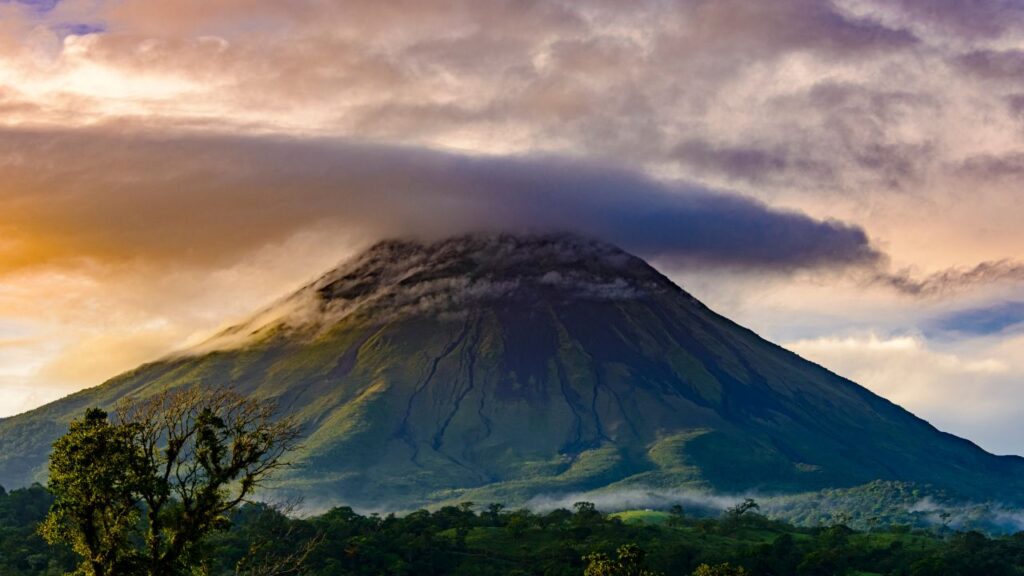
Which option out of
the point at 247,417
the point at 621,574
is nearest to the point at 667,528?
the point at 621,574

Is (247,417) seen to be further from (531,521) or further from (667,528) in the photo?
(667,528)

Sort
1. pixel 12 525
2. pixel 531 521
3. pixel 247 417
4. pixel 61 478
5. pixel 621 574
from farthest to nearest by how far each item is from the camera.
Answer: pixel 531 521
pixel 12 525
pixel 621 574
pixel 247 417
pixel 61 478

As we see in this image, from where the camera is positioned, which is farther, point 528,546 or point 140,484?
point 528,546

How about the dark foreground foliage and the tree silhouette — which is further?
the dark foreground foliage

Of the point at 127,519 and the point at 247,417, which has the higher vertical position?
the point at 247,417

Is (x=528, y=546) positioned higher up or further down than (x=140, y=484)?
further down

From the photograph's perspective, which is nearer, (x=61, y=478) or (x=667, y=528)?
(x=61, y=478)

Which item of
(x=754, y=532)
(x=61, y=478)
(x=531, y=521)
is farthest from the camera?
(x=754, y=532)

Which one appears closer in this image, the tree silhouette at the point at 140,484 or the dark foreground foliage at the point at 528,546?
the tree silhouette at the point at 140,484
